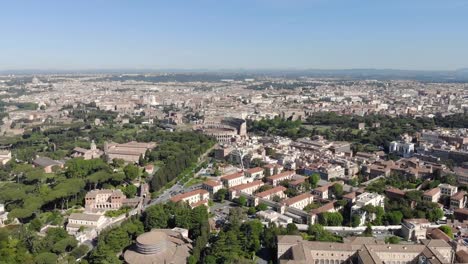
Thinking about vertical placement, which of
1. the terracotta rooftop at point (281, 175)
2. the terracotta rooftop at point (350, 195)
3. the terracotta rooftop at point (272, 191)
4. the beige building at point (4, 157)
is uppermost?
the terracotta rooftop at point (350, 195)

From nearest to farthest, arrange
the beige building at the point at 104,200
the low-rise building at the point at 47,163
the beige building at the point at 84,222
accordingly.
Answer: the beige building at the point at 84,222 → the beige building at the point at 104,200 → the low-rise building at the point at 47,163

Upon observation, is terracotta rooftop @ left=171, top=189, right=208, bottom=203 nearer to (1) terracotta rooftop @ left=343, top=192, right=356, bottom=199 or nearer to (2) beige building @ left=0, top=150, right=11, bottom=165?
(1) terracotta rooftop @ left=343, top=192, right=356, bottom=199

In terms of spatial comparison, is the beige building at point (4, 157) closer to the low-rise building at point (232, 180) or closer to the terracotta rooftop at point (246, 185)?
the low-rise building at point (232, 180)

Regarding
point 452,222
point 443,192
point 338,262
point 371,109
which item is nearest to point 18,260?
point 338,262

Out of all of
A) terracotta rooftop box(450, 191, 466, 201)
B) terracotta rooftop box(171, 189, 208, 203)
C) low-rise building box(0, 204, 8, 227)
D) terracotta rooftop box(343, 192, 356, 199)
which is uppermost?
terracotta rooftop box(450, 191, 466, 201)

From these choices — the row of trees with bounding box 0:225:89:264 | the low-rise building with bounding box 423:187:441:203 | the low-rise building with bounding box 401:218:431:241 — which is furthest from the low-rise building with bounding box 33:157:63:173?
the low-rise building with bounding box 423:187:441:203

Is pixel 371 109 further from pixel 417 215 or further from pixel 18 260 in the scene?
pixel 18 260

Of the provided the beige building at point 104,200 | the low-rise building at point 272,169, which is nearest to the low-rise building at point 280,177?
the low-rise building at point 272,169
